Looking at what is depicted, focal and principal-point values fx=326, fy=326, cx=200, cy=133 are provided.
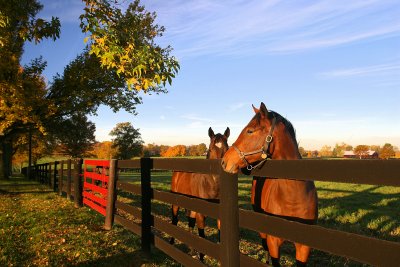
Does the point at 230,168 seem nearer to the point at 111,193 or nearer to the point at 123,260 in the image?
the point at 123,260

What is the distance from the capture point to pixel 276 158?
3.97m

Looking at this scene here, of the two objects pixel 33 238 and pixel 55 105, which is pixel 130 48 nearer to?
pixel 33 238

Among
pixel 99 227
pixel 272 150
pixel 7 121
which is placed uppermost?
pixel 7 121

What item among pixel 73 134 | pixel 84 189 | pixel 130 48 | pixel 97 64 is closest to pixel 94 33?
pixel 130 48

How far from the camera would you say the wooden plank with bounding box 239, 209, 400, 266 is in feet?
6.66

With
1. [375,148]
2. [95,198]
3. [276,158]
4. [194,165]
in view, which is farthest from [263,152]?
[375,148]

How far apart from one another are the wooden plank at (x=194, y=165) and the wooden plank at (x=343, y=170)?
944mm

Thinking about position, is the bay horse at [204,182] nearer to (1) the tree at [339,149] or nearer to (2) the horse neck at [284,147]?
(2) the horse neck at [284,147]

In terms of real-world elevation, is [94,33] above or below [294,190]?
above

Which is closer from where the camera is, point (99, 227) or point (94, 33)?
point (94, 33)

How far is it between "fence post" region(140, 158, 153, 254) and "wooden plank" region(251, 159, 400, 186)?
3.39 m

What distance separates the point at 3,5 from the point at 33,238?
18.3 ft

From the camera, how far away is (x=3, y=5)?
795 cm

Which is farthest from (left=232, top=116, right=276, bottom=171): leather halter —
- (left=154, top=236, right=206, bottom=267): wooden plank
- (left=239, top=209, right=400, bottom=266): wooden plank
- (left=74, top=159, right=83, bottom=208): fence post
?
(left=74, top=159, right=83, bottom=208): fence post
